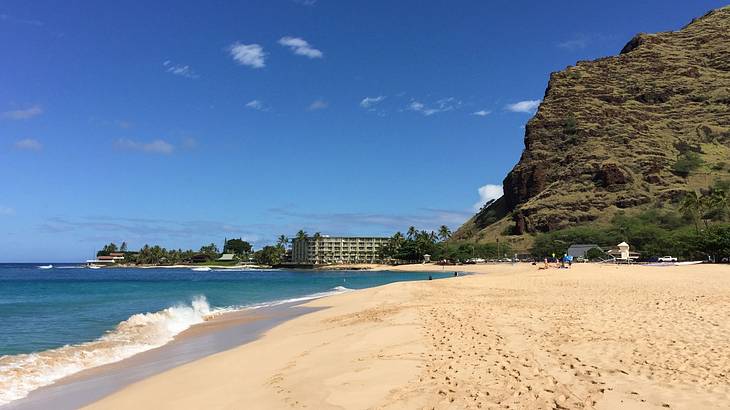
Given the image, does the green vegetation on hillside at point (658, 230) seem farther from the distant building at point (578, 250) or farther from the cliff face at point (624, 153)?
the cliff face at point (624, 153)

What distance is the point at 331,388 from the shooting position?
356 inches

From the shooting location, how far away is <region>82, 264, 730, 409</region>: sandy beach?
300 inches

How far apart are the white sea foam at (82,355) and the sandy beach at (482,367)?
9.77 ft

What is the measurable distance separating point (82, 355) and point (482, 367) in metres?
12.3

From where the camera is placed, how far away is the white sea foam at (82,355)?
39.0 feet

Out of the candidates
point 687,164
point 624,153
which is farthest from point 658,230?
point 624,153

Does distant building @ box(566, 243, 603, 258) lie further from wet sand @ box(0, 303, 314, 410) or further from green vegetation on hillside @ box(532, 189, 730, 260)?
wet sand @ box(0, 303, 314, 410)

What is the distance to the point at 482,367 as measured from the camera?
9328 mm

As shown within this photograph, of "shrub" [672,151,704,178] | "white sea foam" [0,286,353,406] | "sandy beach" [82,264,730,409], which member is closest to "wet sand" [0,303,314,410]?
"white sea foam" [0,286,353,406]

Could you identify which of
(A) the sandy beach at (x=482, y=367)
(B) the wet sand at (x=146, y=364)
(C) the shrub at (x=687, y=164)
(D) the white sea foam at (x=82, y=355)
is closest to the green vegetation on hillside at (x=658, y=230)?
(C) the shrub at (x=687, y=164)

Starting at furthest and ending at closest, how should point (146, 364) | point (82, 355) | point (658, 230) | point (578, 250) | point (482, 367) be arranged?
1. point (578, 250)
2. point (658, 230)
3. point (82, 355)
4. point (146, 364)
5. point (482, 367)

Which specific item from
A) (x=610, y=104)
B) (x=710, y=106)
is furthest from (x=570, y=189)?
(x=710, y=106)

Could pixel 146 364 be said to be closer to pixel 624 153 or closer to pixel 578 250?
pixel 578 250

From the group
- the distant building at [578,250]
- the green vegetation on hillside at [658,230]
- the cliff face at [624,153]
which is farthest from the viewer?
the cliff face at [624,153]
